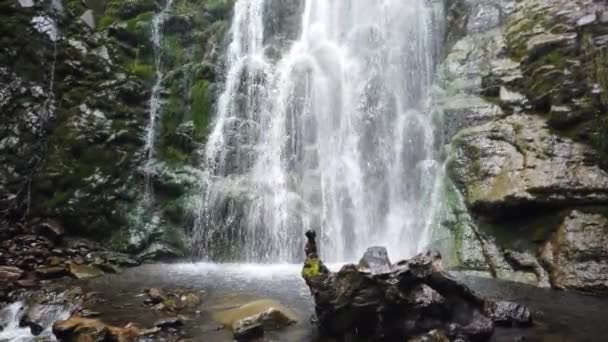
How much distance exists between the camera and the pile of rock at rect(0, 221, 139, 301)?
46.8 feet

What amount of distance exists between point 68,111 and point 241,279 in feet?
37.5

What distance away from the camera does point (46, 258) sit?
16141 mm

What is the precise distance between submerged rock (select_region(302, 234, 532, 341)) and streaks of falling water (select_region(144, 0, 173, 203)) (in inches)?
527

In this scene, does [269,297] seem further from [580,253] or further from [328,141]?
[328,141]

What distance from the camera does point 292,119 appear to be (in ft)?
69.5

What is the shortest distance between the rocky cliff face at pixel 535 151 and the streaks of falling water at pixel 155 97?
40.3 feet

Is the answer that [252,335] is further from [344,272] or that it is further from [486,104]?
[486,104]

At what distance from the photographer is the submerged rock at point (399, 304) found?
863 centimetres

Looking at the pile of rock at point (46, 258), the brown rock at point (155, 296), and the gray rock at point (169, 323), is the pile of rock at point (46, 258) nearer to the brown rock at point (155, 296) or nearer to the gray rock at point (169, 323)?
the brown rock at point (155, 296)

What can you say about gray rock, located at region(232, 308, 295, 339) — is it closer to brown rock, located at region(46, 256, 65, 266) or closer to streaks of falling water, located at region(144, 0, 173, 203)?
brown rock, located at region(46, 256, 65, 266)

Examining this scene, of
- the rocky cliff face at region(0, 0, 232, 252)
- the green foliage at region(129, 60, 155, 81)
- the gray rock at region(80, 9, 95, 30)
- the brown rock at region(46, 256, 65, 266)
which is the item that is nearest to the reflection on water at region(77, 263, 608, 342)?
the brown rock at region(46, 256, 65, 266)

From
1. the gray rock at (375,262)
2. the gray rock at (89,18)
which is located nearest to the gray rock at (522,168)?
the gray rock at (375,262)

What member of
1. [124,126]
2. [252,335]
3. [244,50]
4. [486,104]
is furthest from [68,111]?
[486,104]

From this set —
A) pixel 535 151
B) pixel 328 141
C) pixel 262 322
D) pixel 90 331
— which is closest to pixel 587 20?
pixel 535 151
